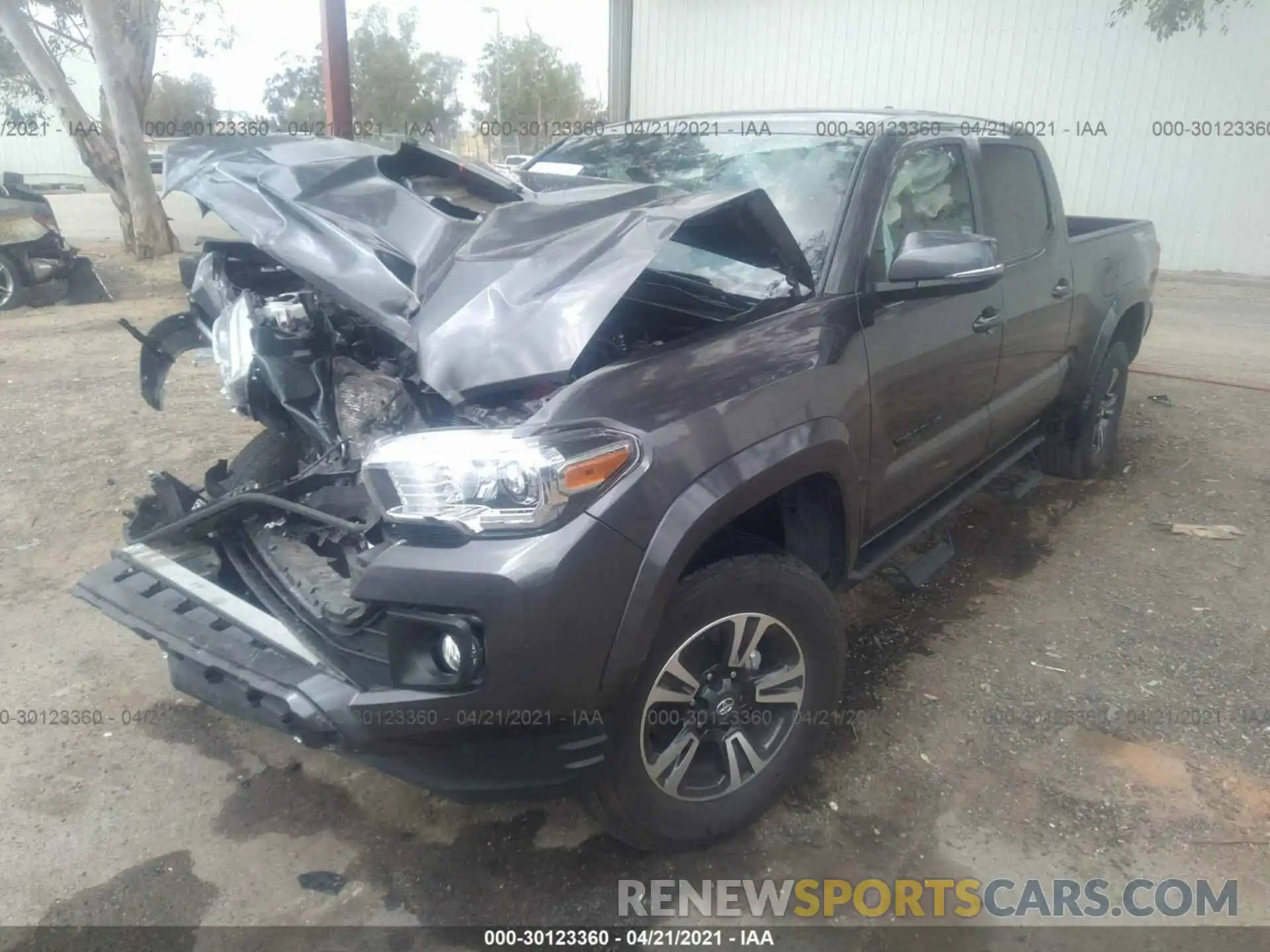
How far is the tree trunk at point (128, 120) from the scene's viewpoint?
34.3 feet

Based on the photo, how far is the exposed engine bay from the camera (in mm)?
1940

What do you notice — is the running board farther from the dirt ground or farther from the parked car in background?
the dirt ground

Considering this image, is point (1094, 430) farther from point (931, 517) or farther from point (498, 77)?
point (498, 77)

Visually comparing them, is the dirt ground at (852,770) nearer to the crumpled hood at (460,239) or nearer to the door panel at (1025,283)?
the door panel at (1025,283)

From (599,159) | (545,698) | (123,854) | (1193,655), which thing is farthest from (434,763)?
(1193,655)

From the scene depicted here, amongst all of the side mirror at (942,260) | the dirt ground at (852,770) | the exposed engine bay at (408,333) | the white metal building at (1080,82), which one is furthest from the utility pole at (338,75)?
the side mirror at (942,260)

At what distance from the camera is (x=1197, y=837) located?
2551 millimetres

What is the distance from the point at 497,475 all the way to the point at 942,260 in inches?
59.3

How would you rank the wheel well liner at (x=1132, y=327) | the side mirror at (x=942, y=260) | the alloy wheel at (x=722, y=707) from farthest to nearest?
1. the wheel well liner at (x=1132, y=327)
2. the side mirror at (x=942, y=260)
3. the alloy wheel at (x=722, y=707)

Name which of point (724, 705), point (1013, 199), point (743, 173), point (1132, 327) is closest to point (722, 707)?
point (724, 705)

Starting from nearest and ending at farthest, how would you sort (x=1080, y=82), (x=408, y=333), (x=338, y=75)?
1. (x=408, y=333)
2. (x=338, y=75)
3. (x=1080, y=82)

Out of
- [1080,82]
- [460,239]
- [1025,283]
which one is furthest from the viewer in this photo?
[1080,82]

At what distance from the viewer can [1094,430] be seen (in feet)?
16.1

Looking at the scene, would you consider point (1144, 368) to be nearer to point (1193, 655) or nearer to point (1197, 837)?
point (1193, 655)
